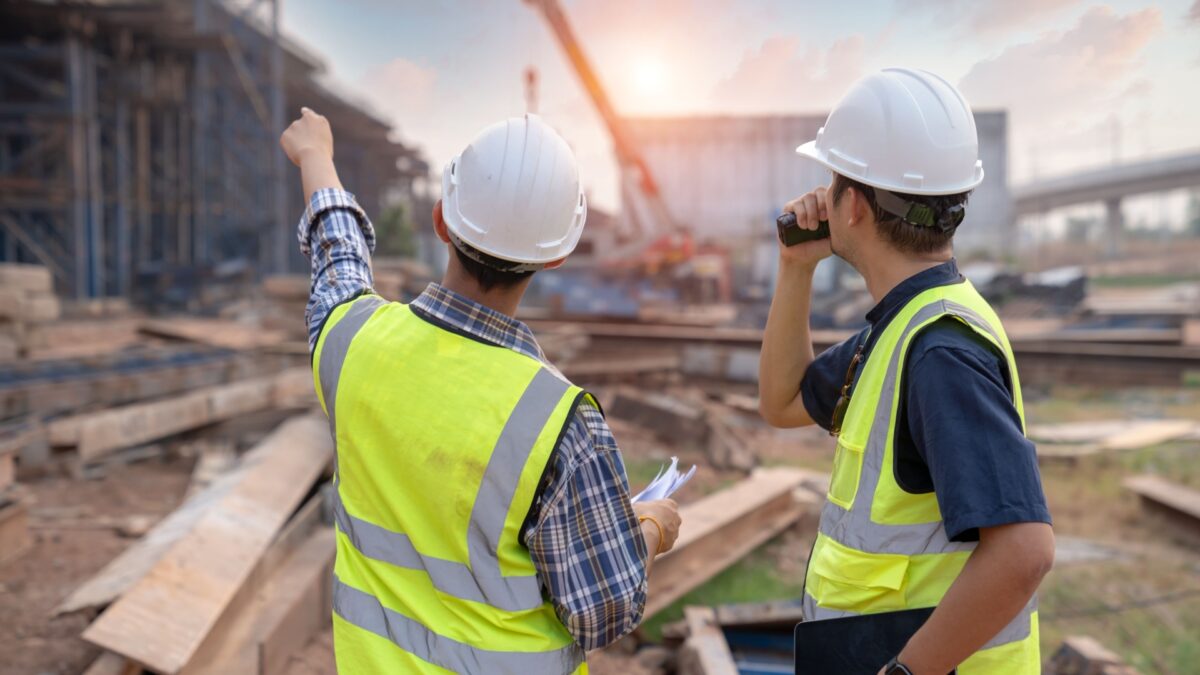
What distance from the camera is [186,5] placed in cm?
2345

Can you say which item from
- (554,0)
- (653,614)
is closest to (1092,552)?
(653,614)

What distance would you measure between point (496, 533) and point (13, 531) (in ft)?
15.5

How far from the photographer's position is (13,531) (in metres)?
4.70

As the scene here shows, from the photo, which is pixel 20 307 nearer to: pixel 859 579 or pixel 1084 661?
pixel 859 579

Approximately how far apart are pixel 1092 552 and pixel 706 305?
59.7 ft

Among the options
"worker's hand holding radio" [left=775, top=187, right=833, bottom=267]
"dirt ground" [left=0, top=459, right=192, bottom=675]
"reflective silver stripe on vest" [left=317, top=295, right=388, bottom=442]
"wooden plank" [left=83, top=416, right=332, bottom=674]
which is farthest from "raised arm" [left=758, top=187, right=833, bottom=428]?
"dirt ground" [left=0, top=459, right=192, bottom=675]

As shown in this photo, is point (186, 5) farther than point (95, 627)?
Yes

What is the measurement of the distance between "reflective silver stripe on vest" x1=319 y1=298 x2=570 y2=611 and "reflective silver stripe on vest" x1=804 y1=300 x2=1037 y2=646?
597mm

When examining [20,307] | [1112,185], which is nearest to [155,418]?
[20,307]

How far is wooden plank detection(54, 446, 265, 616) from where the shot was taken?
3.42 m

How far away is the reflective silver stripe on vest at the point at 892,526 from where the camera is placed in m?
1.46

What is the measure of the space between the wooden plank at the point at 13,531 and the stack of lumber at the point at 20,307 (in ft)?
14.6

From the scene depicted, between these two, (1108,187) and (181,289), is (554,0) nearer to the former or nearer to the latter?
(181,289)

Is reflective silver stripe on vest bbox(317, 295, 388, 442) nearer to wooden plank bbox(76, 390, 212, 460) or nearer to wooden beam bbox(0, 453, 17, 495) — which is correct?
wooden beam bbox(0, 453, 17, 495)
